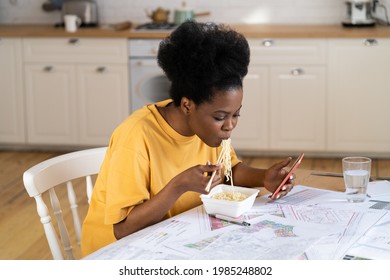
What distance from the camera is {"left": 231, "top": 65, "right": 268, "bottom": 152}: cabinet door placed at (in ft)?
17.2

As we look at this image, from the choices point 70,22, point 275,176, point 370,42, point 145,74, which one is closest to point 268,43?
point 370,42

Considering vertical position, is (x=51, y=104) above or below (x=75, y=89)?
below

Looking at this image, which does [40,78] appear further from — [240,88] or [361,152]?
[240,88]

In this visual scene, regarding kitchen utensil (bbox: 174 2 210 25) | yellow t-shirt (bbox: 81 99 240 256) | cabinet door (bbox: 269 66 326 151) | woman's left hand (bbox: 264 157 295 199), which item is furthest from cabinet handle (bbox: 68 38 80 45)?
woman's left hand (bbox: 264 157 295 199)

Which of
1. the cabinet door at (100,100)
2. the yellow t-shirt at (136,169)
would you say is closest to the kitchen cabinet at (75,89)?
the cabinet door at (100,100)

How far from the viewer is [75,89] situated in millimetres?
5480

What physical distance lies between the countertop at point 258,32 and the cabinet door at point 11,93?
12 cm

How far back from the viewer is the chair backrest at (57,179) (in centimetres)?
213

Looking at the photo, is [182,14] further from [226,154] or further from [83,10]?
[226,154]

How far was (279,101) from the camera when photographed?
5.27 m

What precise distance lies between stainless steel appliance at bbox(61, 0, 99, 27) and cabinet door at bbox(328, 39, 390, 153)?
1749mm

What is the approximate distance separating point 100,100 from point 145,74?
1.26 feet

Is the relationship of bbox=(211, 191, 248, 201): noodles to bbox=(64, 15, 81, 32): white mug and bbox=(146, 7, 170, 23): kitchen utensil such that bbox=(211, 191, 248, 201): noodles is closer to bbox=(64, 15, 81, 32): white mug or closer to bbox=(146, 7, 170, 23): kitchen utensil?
bbox=(64, 15, 81, 32): white mug

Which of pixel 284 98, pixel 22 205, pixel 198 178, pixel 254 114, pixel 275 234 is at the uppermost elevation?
pixel 198 178
